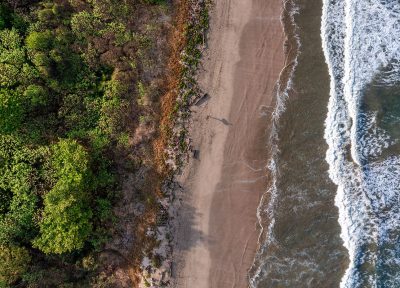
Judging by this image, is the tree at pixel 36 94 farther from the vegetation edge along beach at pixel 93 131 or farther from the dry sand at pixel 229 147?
the dry sand at pixel 229 147

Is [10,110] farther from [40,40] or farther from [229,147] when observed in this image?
[229,147]

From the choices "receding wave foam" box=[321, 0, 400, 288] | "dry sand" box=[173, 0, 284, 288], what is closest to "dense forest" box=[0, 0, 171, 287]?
"dry sand" box=[173, 0, 284, 288]

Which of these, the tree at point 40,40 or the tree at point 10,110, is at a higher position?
the tree at point 40,40

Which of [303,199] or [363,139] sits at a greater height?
[363,139]

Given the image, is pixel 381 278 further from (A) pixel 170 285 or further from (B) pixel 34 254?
(B) pixel 34 254

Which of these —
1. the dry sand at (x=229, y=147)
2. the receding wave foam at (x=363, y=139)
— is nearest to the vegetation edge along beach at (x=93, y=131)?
the dry sand at (x=229, y=147)

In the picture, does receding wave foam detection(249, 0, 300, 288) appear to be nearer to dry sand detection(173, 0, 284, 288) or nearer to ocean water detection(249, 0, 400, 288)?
ocean water detection(249, 0, 400, 288)

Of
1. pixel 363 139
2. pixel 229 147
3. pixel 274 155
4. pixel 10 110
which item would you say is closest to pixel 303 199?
pixel 274 155
